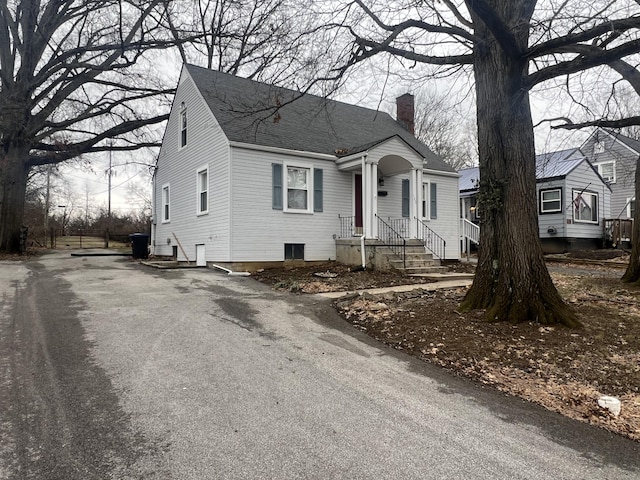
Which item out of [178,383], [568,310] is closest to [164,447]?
[178,383]

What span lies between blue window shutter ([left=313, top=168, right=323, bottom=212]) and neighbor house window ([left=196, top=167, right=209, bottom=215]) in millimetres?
3493

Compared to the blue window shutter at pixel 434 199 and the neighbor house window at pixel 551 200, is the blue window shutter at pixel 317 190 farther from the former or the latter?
the neighbor house window at pixel 551 200

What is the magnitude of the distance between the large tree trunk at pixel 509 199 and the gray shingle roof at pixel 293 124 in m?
5.24

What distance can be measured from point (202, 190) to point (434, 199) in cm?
879

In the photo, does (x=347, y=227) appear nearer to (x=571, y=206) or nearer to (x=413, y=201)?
(x=413, y=201)

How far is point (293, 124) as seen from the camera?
1362 centimetres

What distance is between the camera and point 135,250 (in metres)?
15.4

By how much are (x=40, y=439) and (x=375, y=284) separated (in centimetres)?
724

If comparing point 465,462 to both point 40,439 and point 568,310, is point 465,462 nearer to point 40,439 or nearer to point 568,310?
point 40,439

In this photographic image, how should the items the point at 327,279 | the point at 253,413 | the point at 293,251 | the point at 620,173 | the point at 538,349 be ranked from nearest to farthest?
1. the point at 253,413
2. the point at 538,349
3. the point at 327,279
4. the point at 293,251
5. the point at 620,173

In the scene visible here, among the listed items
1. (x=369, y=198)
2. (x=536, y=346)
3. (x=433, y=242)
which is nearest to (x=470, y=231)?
(x=433, y=242)

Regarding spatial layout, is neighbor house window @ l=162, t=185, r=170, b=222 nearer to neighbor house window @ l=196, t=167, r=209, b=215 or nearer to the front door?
neighbor house window @ l=196, t=167, r=209, b=215

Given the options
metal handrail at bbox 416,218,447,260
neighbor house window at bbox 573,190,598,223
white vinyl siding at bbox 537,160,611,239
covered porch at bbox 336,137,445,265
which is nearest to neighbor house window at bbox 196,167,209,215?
covered porch at bbox 336,137,445,265

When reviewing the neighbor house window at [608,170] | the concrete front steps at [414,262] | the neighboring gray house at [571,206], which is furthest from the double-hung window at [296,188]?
the neighbor house window at [608,170]
